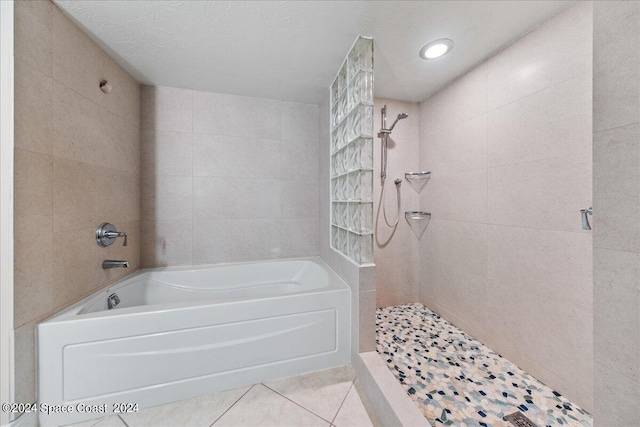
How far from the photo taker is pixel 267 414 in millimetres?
1118

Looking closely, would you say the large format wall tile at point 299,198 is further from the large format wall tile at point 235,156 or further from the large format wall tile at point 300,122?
the large format wall tile at point 300,122

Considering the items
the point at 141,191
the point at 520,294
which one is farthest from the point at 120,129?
the point at 520,294

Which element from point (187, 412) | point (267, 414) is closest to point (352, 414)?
point (267, 414)

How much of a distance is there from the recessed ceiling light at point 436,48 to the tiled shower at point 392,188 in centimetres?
36

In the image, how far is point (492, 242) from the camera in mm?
1510

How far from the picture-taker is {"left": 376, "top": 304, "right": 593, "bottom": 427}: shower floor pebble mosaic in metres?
1.05

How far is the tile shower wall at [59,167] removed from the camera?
993mm

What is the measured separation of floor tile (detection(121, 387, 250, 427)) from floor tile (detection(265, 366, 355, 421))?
0.24 meters

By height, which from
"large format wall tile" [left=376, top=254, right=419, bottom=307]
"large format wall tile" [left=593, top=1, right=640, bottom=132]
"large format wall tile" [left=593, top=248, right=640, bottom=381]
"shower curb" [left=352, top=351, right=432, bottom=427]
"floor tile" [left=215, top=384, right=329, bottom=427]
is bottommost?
"floor tile" [left=215, top=384, right=329, bottom=427]

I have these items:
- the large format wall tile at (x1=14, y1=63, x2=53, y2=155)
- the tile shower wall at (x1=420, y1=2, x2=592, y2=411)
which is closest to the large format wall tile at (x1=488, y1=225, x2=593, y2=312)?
the tile shower wall at (x1=420, y1=2, x2=592, y2=411)

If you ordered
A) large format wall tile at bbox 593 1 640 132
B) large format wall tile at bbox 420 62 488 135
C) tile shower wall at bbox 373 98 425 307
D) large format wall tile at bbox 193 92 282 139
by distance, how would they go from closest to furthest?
1. large format wall tile at bbox 593 1 640 132
2. large format wall tile at bbox 420 62 488 135
3. large format wall tile at bbox 193 92 282 139
4. tile shower wall at bbox 373 98 425 307

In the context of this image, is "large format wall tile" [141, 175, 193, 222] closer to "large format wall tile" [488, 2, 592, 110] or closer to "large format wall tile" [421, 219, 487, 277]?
"large format wall tile" [421, 219, 487, 277]

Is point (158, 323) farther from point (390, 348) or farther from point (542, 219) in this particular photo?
point (542, 219)

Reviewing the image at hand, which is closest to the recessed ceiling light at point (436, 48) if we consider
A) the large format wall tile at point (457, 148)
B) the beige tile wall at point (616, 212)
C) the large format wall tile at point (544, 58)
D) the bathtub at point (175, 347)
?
the large format wall tile at point (544, 58)
